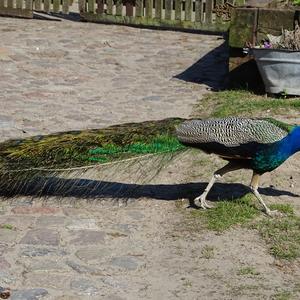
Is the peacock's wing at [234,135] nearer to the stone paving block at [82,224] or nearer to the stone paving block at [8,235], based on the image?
the stone paving block at [82,224]

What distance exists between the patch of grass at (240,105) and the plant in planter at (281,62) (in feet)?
0.52

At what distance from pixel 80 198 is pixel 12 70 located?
4.69 metres

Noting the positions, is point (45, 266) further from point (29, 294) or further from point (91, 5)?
point (91, 5)

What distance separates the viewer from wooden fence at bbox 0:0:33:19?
1420 centimetres

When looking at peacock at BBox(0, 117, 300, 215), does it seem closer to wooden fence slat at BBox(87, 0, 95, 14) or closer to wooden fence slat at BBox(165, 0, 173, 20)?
wooden fence slat at BBox(165, 0, 173, 20)

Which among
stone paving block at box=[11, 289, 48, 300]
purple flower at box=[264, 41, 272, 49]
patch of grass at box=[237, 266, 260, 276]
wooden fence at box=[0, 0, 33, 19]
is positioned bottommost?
patch of grass at box=[237, 266, 260, 276]

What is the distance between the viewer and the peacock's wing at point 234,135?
5.38m

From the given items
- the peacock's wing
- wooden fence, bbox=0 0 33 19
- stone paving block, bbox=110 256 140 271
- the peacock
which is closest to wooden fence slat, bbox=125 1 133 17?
wooden fence, bbox=0 0 33 19

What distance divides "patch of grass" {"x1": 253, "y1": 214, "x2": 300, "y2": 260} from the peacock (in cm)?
16

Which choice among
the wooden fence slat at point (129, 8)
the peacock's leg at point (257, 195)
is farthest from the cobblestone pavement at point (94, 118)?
the peacock's leg at point (257, 195)

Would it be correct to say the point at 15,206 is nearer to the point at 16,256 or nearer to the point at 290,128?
the point at 16,256

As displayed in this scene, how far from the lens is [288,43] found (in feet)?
28.6

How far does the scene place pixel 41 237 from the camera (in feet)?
17.2

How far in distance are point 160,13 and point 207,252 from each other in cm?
Result: 892
